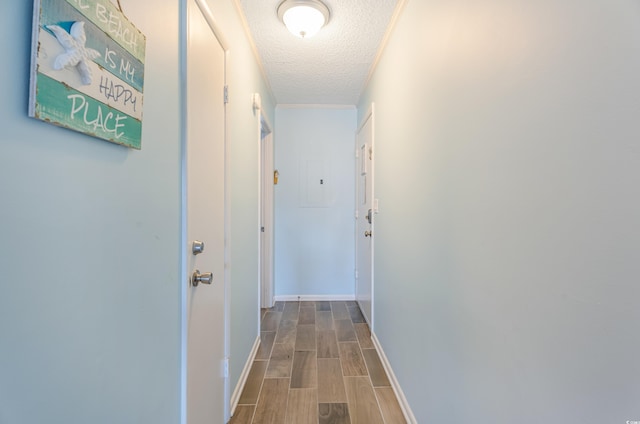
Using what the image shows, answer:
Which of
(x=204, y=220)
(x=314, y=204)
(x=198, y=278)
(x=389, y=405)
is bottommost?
(x=389, y=405)

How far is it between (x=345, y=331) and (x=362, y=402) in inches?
37.6

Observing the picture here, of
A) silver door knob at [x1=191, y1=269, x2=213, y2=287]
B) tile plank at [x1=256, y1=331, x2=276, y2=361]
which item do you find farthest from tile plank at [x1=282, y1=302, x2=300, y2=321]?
silver door knob at [x1=191, y1=269, x2=213, y2=287]

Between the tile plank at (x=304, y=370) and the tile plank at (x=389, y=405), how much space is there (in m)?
0.43

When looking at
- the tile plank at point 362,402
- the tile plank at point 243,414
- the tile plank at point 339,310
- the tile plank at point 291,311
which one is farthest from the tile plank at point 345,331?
the tile plank at point 243,414

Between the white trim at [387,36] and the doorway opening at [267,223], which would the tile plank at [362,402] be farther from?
the white trim at [387,36]

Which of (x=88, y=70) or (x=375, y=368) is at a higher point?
(x=88, y=70)

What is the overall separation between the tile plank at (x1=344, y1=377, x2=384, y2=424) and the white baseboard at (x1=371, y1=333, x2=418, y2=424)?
0.14 metres

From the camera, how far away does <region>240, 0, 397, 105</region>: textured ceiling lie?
1771 mm

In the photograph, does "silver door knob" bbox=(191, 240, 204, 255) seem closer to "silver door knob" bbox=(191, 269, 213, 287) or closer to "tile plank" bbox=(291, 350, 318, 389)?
"silver door knob" bbox=(191, 269, 213, 287)

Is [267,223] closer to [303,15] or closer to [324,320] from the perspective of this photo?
[324,320]

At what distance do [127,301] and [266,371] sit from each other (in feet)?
5.28

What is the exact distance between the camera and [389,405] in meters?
1.70

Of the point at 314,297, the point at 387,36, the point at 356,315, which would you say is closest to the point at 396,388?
the point at 356,315

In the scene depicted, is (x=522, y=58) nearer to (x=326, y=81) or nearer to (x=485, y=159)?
(x=485, y=159)
